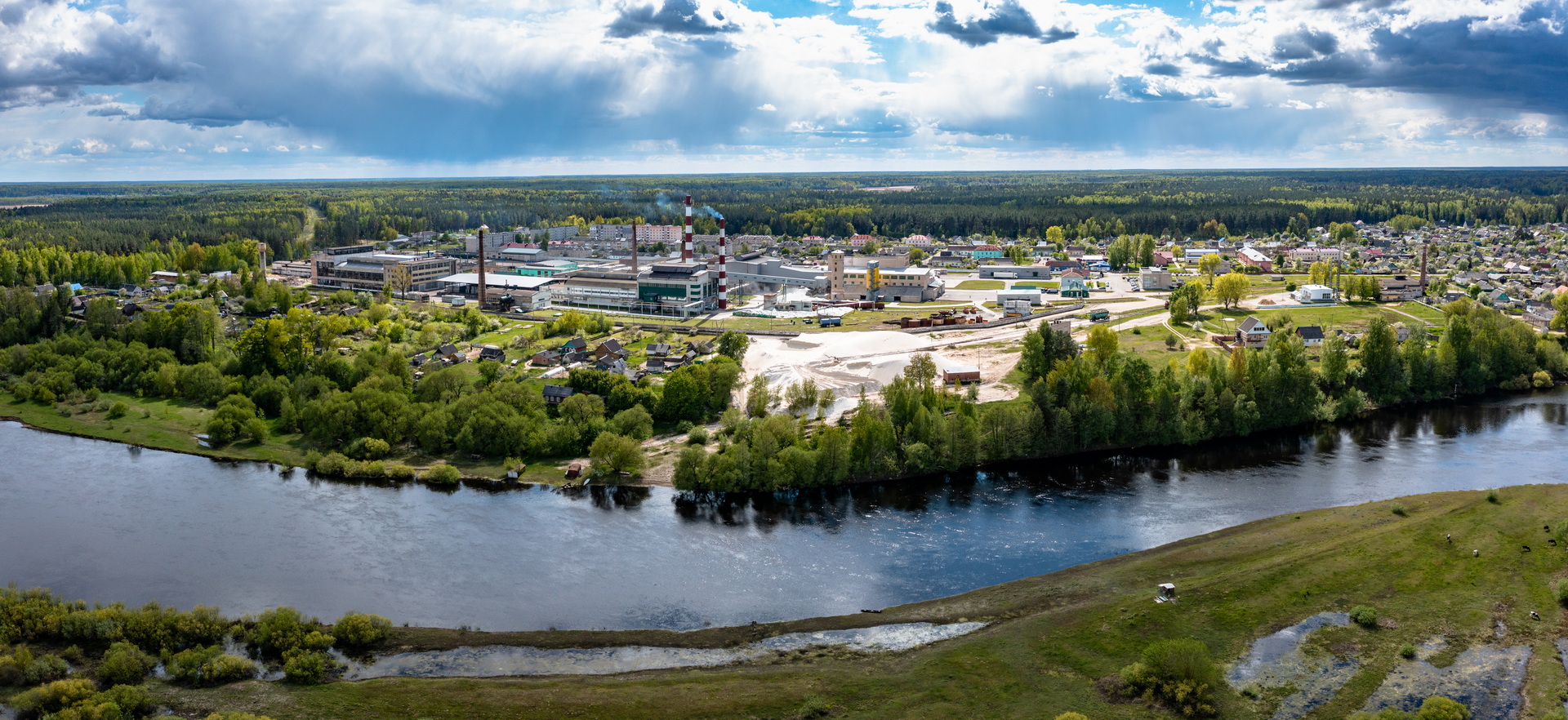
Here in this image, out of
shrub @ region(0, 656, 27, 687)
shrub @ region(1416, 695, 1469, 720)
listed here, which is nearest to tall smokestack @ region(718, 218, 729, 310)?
shrub @ region(0, 656, 27, 687)

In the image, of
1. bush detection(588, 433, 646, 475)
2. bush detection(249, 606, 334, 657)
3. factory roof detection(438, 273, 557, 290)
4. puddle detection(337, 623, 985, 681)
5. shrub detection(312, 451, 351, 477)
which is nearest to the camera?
puddle detection(337, 623, 985, 681)

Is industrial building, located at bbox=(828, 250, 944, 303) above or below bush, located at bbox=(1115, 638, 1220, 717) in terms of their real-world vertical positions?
above

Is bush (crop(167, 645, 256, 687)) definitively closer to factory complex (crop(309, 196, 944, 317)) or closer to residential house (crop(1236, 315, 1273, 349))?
factory complex (crop(309, 196, 944, 317))

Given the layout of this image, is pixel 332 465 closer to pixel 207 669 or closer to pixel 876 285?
pixel 207 669

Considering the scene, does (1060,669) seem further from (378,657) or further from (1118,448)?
(1118,448)

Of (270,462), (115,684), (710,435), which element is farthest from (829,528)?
(270,462)

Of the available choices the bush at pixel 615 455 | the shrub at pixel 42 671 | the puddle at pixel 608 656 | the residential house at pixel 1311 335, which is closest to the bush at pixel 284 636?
the puddle at pixel 608 656
